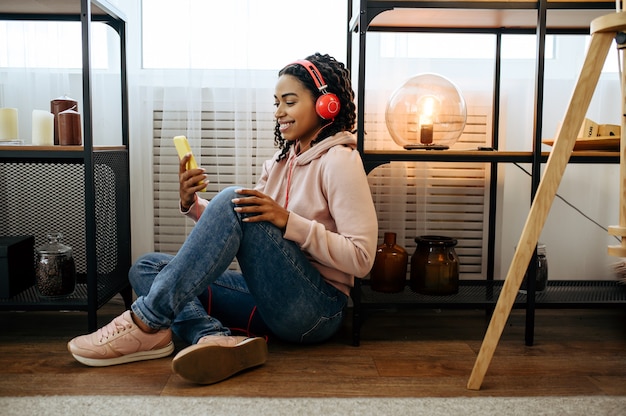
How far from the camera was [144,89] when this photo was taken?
1956mm

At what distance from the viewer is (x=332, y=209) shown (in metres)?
1.44

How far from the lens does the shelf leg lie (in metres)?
1.15

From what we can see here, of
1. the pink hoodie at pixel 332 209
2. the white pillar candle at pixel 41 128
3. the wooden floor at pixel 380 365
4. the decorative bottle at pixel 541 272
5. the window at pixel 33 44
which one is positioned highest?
the window at pixel 33 44

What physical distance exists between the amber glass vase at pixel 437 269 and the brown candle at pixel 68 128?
1007 millimetres

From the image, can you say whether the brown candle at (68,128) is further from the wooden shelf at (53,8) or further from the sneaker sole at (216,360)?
the sneaker sole at (216,360)

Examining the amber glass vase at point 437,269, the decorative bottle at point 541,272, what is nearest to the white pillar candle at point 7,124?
the amber glass vase at point 437,269

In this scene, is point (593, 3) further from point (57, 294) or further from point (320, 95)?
point (57, 294)

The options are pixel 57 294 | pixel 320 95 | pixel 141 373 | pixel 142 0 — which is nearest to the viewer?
pixel 141 373

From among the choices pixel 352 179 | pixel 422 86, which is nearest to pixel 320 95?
pixel 352 179

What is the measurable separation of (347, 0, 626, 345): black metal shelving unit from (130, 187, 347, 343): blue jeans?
0.66 ft

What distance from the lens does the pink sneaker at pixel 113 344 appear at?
1.38 metres

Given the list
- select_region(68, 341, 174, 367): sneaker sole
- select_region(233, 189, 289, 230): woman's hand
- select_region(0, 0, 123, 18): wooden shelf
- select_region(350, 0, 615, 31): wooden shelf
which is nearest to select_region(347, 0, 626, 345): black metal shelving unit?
select_region(350, 0, 615, 31): wooden shelf

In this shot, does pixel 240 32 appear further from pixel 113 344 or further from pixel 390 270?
pixel 113 344

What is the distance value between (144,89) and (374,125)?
76 centimetres
